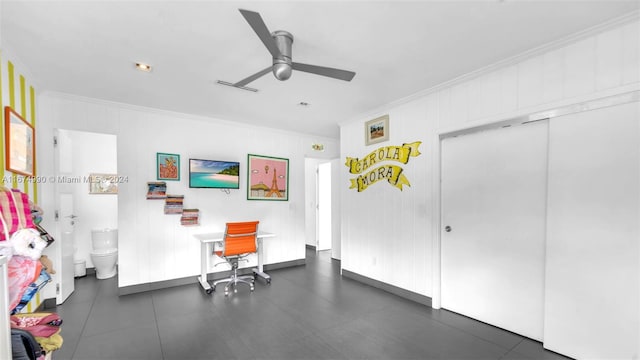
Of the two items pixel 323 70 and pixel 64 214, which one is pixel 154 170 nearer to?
pixel 64 214

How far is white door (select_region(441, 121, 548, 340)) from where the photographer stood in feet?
8.21

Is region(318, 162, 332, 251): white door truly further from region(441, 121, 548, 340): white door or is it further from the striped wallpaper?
the striped wallpaper

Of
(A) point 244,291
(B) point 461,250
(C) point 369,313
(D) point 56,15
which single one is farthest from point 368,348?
(D) point 56,15

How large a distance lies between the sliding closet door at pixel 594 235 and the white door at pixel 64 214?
5366mm

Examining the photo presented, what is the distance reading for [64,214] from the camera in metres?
3.89

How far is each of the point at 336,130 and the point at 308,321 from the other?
3446mm

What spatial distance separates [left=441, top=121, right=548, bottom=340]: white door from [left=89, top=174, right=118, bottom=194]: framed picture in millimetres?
5407

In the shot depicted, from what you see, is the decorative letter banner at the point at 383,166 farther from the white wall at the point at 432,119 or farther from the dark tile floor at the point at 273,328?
the dark tile floor at the point at 273,328

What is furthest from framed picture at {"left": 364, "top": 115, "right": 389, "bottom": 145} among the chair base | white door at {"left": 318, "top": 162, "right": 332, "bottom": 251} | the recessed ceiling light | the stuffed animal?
the stuffed animal

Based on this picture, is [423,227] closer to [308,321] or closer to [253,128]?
[308,321]

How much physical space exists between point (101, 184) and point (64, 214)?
1035 millimetres

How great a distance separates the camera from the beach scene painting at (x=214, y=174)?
13.9ft

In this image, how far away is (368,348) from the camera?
2.41m

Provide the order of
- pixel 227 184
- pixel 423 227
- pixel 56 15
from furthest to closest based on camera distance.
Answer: pixel 227 184 → pixel 423 227 → pixel 56 15
